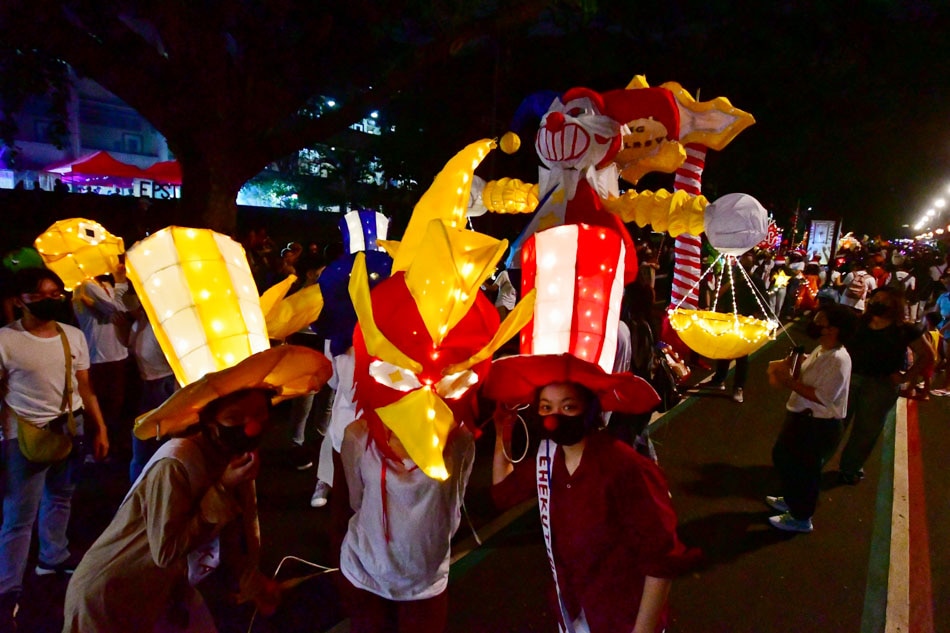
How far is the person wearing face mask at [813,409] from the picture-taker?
3980 millimetres

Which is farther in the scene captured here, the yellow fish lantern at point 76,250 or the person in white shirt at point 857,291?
the person in white shirt at point 857,291

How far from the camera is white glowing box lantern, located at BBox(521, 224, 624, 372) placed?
250 cm

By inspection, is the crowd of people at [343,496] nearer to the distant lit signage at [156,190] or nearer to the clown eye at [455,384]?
the clown eye at [455,384]

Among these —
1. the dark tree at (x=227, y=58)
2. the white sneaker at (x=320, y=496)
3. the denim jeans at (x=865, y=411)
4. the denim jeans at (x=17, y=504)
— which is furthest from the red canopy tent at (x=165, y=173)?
the denim jeans at (x=865, y=411)

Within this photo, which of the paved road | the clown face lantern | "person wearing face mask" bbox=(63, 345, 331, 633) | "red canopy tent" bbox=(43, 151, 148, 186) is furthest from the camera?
"red canopy tent" bbox=(43, 151, 148, 186)

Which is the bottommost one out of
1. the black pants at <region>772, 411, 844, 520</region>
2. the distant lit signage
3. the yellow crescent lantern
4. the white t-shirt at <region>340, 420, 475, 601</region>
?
the black pants at <region>772, 411, 844, 520</region>

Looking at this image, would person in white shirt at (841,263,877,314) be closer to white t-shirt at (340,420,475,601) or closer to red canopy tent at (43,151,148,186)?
white t-shirt at (340,420,475,601)

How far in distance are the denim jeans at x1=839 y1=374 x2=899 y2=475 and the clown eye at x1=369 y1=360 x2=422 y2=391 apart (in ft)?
15.7

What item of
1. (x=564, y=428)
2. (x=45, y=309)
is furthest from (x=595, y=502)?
(x=45, y=309)

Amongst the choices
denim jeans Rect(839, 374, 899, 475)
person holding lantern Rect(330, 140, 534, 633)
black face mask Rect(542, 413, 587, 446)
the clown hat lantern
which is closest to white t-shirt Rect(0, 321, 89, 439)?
person holding lantern Rect(330, 140, 534, 633)

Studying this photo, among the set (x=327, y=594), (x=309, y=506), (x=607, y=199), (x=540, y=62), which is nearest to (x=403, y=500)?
(x=327, y=594)

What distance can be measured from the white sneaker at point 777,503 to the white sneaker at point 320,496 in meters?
3.50

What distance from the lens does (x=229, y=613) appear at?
3125 mm

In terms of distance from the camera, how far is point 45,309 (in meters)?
2.87
